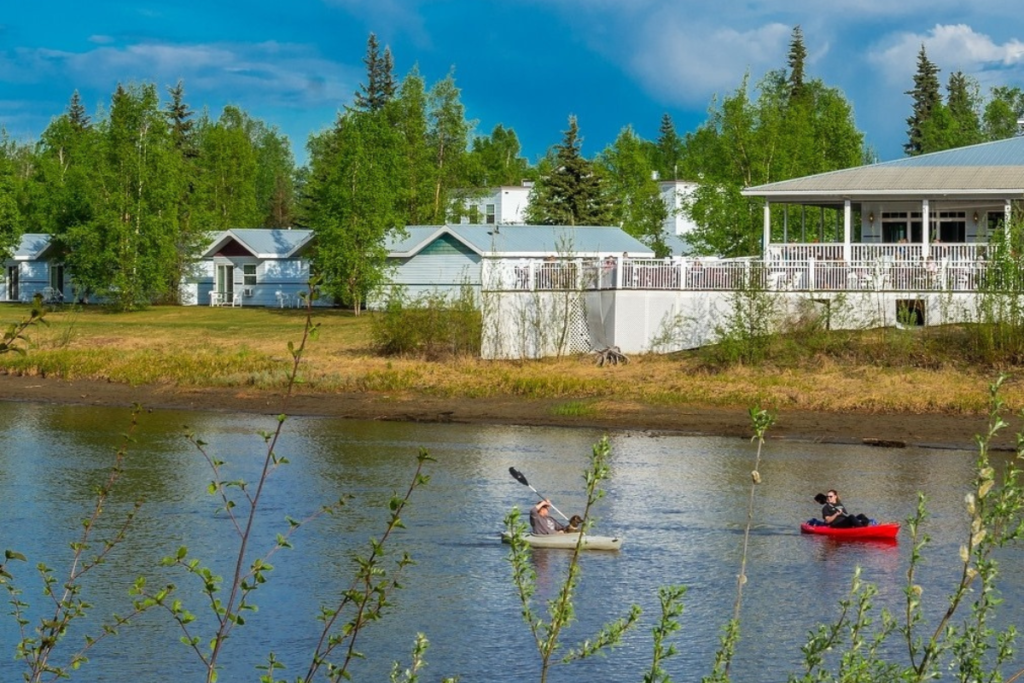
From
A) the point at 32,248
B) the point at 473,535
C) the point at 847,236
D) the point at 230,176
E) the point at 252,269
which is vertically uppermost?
the point at 230,176

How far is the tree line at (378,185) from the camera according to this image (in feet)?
205

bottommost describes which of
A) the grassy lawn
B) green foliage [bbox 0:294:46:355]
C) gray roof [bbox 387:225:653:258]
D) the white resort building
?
green foliage [bbox 0:294:46:355]

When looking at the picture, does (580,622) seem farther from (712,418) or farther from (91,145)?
(91,145)

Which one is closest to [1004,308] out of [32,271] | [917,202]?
[917,202]

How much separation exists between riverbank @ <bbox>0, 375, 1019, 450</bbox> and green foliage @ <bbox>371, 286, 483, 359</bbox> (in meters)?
4.00

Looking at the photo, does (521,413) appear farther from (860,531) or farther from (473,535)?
(860,531)

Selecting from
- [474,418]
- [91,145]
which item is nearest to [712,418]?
[474,418]

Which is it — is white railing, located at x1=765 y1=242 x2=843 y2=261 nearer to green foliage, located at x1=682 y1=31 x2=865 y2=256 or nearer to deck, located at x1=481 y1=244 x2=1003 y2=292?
deck, located at x1=481 y1=244 x2=1003 y2=292

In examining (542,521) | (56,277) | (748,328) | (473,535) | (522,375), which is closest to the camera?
(542,521)

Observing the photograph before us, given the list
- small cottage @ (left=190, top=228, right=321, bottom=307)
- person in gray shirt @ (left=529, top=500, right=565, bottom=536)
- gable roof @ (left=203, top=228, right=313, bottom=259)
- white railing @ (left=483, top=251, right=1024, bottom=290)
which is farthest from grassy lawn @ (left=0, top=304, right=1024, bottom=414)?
gable roof @ (left=203, top=228, right=313, bottom=259)

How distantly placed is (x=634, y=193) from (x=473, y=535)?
59733 mm

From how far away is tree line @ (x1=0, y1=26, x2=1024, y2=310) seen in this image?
205ft

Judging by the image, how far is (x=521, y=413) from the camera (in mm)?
37156

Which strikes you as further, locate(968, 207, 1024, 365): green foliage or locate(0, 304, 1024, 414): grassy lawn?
locate(968, 207, 1024, 365): green foliage
